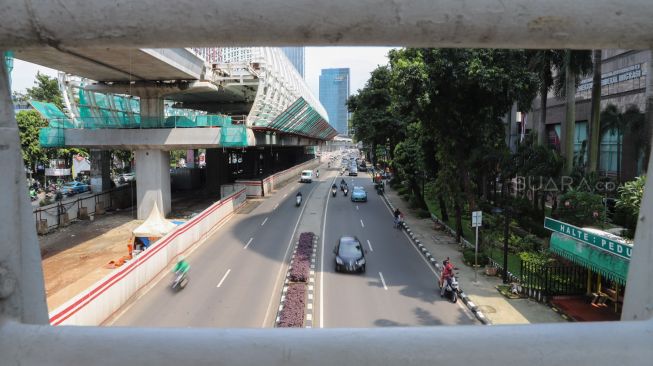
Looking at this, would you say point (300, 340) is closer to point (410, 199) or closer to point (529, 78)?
point (529, 78)

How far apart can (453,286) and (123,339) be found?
13.3 m

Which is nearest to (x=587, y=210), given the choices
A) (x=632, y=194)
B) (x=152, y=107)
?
(x=632, y=194)

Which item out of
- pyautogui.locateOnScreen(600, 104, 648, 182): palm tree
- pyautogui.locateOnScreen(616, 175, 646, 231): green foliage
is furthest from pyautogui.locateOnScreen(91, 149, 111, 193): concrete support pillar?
pyautogui.locateOnScreen(600, 104, 648, 182): palm tree

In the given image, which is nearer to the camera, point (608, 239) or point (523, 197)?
point (608, 239)

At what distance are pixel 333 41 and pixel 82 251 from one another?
21950 mm

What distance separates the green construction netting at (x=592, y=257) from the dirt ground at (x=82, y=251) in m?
14.3

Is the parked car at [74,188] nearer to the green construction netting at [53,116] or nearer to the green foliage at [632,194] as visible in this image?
the green construction netting at [53,116]

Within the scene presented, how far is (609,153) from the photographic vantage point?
31.5 metres

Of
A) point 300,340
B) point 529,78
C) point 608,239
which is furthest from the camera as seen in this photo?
point 529,78

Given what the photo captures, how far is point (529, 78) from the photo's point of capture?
58.3 feet

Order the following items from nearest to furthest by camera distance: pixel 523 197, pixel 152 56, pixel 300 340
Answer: pixel 300 340, pixel 152 56, pixel 523 197

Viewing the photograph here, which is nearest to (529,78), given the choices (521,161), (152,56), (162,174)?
(521,161)

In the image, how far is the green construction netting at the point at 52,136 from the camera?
2714 cm

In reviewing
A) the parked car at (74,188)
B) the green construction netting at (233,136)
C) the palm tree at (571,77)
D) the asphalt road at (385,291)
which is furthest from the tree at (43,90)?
the palm tree at (571,77)
